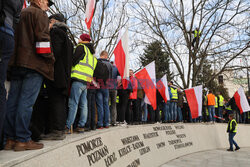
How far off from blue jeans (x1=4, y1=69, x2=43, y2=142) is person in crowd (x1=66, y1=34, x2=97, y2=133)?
1.35 m

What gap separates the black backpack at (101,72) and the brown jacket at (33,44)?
217cm

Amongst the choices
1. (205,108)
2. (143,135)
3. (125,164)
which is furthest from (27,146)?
(205,108)

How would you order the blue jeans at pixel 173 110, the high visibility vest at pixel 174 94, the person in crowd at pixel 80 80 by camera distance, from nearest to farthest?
the person in crowd at pixel 80 80, the blue jeans at pixel 173 110, the high visibility vest at pixel 174 94

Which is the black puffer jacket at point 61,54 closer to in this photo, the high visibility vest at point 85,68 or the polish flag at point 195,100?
the high visibility vest at point 85,68

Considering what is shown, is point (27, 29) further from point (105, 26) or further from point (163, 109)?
point (105, 26)

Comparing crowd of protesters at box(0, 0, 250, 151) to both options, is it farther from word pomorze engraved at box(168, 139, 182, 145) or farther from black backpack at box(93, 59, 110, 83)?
word pomorze engraved at box(168, 139, 182, 145)

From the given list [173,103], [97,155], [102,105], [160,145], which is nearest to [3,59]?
[97,155]

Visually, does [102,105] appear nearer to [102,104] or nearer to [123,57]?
[102,104]

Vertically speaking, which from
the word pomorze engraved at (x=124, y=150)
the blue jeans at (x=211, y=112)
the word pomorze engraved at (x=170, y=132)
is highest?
the blue jeans at (x=211, y=112)

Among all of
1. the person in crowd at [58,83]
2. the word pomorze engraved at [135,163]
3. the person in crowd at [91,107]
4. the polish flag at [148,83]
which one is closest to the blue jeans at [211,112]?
the polish flag at [148,83]

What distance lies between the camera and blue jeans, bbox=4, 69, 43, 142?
2428 millimetres

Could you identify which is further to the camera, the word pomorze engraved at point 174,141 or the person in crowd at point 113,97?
the word pomorze engraved at point 174,141

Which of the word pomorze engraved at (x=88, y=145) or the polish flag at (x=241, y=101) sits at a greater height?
the polish flag at (x=241, y=101)

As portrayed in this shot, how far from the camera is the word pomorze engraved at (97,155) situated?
320cm
